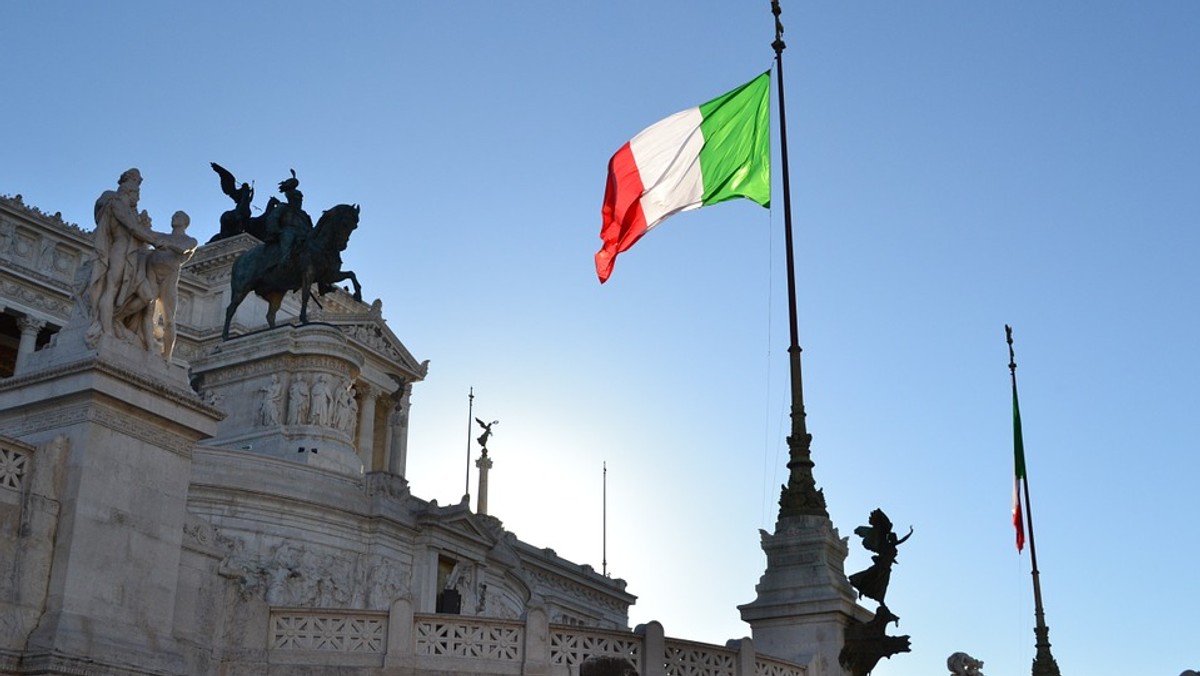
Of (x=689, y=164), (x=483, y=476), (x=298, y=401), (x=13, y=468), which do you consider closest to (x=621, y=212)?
(x=689, y=164)

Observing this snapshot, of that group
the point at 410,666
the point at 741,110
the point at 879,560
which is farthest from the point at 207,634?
the point at 741,110

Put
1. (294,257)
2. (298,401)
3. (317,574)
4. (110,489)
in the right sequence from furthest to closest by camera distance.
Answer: (294,257), (298,401), (317,574), (110,489)

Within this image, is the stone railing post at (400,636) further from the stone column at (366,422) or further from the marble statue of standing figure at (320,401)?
the stone column at (366,422)

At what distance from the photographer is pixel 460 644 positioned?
1658cm

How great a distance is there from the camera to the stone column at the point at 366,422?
60406mm

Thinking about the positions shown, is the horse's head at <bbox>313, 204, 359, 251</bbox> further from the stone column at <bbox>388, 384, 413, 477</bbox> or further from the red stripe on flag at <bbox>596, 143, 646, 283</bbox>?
the red stripe on flag at <bbox>596, 143, 646, 283</bbox>

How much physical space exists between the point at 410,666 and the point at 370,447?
148 ft

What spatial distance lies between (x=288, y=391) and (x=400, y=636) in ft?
92.4

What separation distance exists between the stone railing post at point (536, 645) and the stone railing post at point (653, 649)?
1.10 meters

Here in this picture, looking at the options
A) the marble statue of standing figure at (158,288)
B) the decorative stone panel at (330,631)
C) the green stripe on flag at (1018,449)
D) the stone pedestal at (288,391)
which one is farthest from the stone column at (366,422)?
the marble statue of standing figure at (158,288)

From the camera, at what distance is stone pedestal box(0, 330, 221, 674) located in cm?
1360

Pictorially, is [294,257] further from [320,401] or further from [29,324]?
[29,324]

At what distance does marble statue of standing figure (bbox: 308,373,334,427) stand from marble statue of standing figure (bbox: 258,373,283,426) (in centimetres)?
96

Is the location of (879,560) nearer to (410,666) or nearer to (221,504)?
(410,666)
